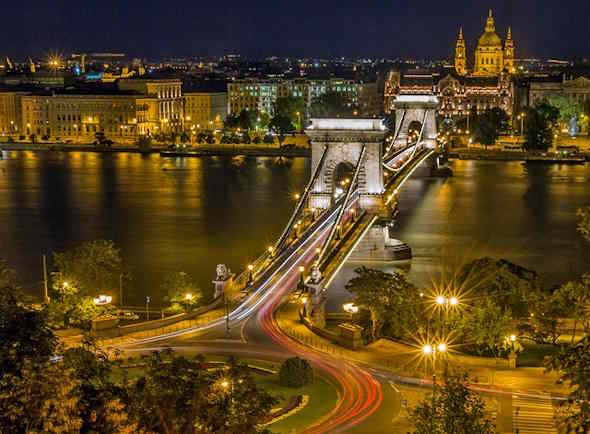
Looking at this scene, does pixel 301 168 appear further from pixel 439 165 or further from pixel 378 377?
pixel 378 377

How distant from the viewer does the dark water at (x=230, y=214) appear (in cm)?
2348

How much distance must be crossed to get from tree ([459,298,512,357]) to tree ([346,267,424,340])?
0.95 metres

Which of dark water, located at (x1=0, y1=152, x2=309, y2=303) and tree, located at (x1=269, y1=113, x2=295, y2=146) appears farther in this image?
Result: tree, located at (x1=269, y1=113, x2=295, y2=146)

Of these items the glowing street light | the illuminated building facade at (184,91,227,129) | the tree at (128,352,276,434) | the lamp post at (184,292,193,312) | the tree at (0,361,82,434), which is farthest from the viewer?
the illuminated building facade at (184,91,227,129)

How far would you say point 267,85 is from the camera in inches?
2874

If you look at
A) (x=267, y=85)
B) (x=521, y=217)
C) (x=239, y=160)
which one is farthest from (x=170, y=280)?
(x=267, y=85)

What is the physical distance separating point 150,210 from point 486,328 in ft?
65.6

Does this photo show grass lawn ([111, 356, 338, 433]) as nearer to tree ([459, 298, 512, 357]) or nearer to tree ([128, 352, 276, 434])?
tree ([128, 352, 276, 434])

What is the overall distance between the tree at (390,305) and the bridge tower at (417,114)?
28561mm

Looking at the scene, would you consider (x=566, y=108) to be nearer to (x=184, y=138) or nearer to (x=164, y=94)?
(x=184, y=138)

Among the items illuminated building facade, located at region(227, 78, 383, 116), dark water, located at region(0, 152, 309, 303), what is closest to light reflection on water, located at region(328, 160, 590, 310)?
dark water, located at region(0, 152, 309, 303)

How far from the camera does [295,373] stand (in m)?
11.6

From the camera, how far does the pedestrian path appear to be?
410 inches

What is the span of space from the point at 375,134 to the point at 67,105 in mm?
45415
